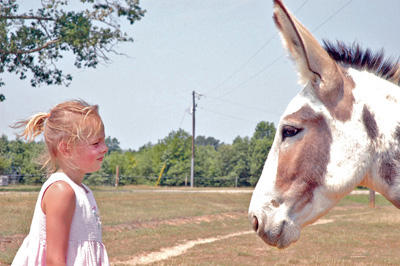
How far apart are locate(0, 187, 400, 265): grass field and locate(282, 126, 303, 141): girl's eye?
261 inches

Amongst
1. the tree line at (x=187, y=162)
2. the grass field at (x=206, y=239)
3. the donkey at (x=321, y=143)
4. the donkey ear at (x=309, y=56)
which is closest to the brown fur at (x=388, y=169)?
the donkey at (x=321, y=143)

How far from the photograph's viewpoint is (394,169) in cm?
218

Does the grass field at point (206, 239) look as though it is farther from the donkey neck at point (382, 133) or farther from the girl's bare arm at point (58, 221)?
the donkey neck at point (382, 133)

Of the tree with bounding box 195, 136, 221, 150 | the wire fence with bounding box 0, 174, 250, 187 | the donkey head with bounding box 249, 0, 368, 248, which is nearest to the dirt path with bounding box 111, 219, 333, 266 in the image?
the donkey head with bounding box 249, 0, 368, 248

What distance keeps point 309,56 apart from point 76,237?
145 centimetres

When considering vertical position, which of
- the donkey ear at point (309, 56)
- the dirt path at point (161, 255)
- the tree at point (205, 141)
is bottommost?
the dirt path at point (161, 255)

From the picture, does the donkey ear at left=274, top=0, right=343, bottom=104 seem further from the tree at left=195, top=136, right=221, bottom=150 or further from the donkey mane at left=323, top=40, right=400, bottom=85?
the tree at left=195, top=136, right=221, bottom=150

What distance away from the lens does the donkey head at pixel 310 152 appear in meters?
2.26

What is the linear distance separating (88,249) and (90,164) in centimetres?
43

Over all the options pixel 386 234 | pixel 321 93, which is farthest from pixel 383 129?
Result: pixel 386 234

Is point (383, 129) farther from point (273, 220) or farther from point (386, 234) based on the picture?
point (386, 234)

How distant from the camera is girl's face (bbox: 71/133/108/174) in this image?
8.02 feet

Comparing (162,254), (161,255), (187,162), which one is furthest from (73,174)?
(187,162)

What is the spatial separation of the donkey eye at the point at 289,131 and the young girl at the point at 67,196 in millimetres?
954
